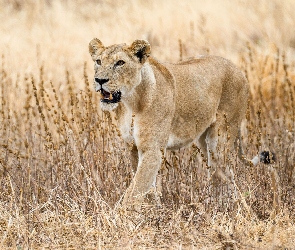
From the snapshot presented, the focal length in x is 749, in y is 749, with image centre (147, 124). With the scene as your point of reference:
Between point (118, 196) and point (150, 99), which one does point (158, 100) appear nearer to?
point (150, 99)

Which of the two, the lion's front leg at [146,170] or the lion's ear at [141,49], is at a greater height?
the lion's ear at [141,49]

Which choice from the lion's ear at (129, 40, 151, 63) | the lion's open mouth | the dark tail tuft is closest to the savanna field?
the dark tail tuft

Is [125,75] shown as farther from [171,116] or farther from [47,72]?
[47,72]

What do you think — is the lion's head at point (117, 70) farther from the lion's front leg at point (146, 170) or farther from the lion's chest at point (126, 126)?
the lion's front leg at point (146, 170)

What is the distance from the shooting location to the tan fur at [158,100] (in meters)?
5.50

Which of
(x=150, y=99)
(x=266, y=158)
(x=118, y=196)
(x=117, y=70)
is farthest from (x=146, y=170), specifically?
(x=266, y=158)

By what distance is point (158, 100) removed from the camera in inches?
223

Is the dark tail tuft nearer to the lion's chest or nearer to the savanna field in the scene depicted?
the savanna field

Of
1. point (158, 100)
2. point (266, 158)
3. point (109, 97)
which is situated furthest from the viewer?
point (158, 100)

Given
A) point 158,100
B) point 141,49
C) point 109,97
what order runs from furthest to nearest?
point 158,100, point 141,49, point 109,97

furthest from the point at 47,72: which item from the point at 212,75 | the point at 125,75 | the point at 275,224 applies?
the point at 275,224

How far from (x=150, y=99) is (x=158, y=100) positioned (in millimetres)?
82

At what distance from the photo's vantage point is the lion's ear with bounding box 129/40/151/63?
5551 millimetres

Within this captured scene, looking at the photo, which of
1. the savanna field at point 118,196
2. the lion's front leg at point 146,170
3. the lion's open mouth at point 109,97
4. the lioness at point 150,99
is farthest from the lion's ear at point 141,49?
the lion's front leg at point 146,170
